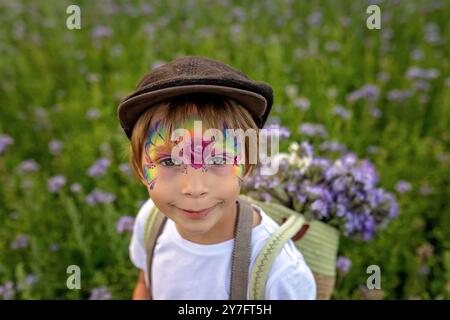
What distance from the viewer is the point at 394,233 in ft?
7.55

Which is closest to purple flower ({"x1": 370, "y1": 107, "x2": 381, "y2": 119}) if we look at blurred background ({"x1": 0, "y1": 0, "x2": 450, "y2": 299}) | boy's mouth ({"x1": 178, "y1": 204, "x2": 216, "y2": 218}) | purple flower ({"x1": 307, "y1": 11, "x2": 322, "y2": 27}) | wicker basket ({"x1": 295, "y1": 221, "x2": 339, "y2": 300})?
blurred background ({"x1": 0, "y1": 0, "x2": 450, "y2": 299})

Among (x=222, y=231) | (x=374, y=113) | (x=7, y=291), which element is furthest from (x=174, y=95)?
(x=374, y=113)

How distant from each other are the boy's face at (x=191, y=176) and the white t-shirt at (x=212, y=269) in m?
0.17

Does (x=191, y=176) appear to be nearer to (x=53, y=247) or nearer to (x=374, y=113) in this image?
(x=53, y=247)

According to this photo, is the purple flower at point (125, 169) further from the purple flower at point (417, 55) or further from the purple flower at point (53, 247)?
the purple flower at point (417, 55)

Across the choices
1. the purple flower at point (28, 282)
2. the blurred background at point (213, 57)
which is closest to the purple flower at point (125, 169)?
the blurred background at point (213, 57)

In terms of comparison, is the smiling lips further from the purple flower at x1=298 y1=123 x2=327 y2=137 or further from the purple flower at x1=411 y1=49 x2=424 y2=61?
the purple flower at x1=411 y1=49 x2=424 y2=61

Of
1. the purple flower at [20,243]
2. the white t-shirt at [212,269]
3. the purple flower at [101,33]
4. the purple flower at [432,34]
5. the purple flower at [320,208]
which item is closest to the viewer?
the white t-shirt at [212,269]

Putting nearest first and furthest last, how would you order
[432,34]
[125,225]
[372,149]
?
[125,225], [372,149], [432,34]

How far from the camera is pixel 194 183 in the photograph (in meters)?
1.21

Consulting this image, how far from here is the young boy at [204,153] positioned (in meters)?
1.20

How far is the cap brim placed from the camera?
1143mm

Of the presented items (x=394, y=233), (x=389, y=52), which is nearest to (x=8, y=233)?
(x=394, y=233)

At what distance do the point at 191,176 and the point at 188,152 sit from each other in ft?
0.20
